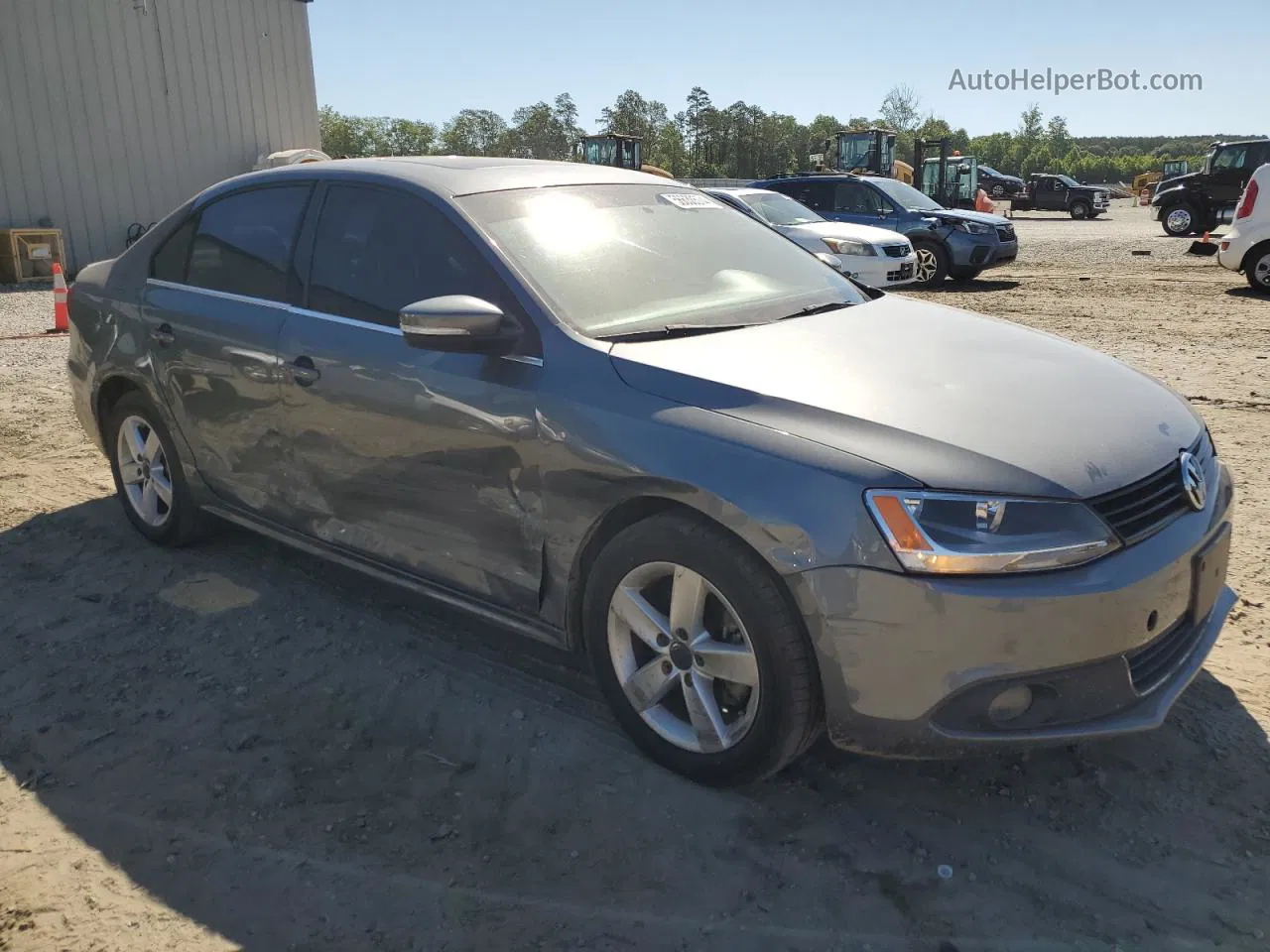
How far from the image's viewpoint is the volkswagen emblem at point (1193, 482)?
2682mm

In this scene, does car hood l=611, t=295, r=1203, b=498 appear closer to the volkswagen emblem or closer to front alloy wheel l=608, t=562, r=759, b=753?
the volkswagen emblem

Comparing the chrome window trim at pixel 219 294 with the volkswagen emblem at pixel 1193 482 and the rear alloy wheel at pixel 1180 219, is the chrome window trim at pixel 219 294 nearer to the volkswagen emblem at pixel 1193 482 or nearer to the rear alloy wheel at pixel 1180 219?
the volkswagen emblem at pixel 1193 482

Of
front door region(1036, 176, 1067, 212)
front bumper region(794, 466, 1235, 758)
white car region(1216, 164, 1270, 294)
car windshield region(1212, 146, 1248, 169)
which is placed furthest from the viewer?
front door region(1036, 176, 1067, 212)

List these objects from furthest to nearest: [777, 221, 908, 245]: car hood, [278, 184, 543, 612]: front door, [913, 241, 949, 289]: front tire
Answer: [913, 241, 949, 289]: front tire, [777, 221, 908, 245]: car hood, [278, 184, 543, 612]: front door

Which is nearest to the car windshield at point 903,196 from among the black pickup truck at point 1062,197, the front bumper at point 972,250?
the front bumper at point 972,250

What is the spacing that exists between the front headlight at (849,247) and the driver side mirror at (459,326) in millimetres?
11255

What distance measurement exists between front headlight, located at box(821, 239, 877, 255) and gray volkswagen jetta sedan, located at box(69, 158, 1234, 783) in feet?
32.5

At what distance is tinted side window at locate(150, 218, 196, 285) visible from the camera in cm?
438

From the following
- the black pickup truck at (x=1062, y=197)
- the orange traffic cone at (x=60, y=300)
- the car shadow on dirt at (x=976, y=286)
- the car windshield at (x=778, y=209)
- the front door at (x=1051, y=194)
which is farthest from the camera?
the front door at (x=1051, y=194)

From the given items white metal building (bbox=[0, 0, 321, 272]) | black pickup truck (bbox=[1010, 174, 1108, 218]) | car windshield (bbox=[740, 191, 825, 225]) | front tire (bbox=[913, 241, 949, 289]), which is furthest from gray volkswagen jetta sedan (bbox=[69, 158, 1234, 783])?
black pickup truck (bbox=[1010, 174, 1108, 218])

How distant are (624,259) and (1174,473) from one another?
5.81 feet

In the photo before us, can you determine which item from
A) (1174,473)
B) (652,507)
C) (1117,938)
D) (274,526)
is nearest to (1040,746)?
(1117,938)

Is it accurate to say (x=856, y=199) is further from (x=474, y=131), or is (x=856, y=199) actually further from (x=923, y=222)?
(x=474, y=131)

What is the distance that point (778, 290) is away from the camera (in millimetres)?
3648
